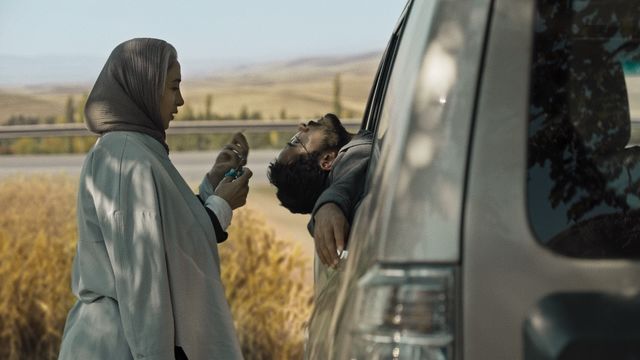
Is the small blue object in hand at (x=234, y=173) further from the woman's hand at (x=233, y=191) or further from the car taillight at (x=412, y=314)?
the car taillight at (x=412, y=314)

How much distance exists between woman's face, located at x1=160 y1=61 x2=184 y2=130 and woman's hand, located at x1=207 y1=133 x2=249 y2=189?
32cm

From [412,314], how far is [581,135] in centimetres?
40

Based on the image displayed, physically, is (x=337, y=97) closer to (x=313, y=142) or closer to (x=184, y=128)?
(x=184, y=128)

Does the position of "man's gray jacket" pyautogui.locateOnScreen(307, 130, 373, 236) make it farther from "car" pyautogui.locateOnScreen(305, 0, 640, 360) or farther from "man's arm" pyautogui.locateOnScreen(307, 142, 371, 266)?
"car" pyautogui.locateOnScreen(305, 0, 640, 360)

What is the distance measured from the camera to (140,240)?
3373 millimetres

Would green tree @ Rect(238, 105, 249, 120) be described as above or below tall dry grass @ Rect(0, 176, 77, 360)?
above

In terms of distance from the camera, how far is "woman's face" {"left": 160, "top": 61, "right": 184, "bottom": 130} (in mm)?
3680

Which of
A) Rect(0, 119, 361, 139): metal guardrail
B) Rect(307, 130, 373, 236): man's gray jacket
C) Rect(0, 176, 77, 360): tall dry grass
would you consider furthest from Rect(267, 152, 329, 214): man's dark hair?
Rect(0, 119, 361, 139): metal guardrail

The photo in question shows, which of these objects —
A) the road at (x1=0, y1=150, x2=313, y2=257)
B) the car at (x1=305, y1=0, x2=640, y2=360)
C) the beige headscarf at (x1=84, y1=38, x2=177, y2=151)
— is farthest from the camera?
the road at (x1=0, y1=150, x2=313, y2=257)

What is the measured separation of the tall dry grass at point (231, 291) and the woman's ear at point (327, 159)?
11.6 ft

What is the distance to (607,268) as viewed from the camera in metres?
1.75

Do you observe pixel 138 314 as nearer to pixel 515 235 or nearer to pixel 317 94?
pixel 515 235

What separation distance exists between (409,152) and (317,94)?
24.9 feet

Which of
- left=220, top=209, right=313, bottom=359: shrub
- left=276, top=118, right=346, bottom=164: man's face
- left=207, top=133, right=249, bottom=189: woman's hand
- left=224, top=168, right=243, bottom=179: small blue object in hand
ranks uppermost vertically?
left=276, top=118, right=346, bottom=164: man's face
